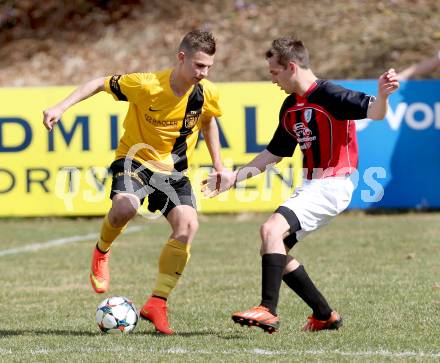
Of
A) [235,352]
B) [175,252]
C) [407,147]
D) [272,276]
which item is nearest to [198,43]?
[175,252]

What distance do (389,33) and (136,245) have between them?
892cm

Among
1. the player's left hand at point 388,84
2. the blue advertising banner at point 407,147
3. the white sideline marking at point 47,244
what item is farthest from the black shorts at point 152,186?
the blue advertising banner at point 407,147

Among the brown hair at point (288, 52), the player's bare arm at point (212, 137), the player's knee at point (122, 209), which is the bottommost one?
the player's knee at point (122, 209)

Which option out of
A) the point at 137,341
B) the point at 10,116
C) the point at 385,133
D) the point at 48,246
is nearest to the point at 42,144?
the point at 10,116

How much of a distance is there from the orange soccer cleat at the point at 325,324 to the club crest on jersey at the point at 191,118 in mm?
1616

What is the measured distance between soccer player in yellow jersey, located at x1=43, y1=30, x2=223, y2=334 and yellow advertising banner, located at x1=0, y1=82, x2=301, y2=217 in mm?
7240

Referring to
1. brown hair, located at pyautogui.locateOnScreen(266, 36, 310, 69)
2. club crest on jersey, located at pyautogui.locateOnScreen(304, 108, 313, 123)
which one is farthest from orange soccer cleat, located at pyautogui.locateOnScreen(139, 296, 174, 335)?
brown hair, located at pyautogui.locateOnScreen(266, 36, 310, 69)

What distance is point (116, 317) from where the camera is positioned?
21.9ft

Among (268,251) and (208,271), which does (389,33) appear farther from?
(268,251)

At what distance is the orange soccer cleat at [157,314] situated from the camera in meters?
6.73

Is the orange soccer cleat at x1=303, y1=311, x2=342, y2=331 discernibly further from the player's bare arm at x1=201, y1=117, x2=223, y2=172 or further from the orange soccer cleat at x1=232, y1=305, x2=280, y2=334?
Result: the player's bare arm at x1=201, y1=117, x2=223, y2=172

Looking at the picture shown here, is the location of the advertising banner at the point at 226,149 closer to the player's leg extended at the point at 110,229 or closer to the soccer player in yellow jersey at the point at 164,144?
the player's leg extended at the point at 110,229

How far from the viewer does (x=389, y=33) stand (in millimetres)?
19625

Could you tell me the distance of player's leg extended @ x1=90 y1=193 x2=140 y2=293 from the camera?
7.11m
